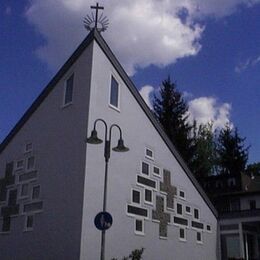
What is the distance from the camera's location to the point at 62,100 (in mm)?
21422

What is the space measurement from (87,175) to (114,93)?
4.90m

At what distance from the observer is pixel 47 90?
22609 mm

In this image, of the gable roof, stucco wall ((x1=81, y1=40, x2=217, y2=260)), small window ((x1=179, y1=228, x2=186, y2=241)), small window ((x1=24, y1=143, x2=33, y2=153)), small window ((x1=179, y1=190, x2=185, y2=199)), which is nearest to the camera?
stucco wall ((x1=81, y1=40, x2=217, y2=260))

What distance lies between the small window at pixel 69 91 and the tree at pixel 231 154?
3465cm

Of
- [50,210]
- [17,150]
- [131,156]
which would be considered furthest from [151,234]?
[17,150]

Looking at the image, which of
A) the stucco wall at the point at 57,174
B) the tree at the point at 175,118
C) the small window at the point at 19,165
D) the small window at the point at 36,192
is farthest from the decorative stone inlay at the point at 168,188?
the tree at the point at 175,118

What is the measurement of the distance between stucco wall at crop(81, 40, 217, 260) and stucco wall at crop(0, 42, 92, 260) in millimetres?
430

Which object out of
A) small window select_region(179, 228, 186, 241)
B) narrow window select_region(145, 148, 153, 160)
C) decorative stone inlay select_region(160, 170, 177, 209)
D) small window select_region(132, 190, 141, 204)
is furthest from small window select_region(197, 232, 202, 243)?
small window select_region(132, 190, 141, 204)

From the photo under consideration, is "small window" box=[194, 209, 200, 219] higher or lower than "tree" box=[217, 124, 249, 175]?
lower

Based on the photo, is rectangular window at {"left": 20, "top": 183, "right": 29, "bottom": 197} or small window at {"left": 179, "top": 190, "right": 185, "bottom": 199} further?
small window at {"left": 179, "top": 190, "right": 185, "bottom": 199}

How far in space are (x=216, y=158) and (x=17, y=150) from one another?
33961 mm

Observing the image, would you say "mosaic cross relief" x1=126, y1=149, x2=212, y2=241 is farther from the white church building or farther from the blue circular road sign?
the blue circular road sign

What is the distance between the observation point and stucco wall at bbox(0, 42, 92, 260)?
60.8ft

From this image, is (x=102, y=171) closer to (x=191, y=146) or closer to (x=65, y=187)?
(x=65, y=187)
